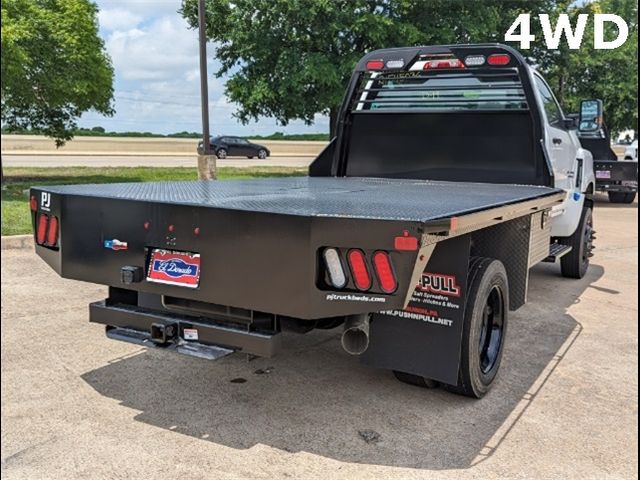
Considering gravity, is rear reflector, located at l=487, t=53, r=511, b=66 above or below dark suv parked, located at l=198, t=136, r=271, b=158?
above

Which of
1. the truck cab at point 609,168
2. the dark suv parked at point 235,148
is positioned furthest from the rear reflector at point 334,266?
the dark suv parked at point 235,148

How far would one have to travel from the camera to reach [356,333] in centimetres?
343

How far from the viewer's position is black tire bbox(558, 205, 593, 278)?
7594 millimetres

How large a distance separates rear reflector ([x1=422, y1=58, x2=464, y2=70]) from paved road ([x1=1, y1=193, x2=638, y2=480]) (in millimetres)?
2487

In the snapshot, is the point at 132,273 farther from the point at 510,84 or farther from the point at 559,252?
the point at 559,252

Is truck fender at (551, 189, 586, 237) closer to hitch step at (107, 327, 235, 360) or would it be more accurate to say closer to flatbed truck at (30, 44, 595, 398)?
flatbed truck at (30, 44, 595, 398)

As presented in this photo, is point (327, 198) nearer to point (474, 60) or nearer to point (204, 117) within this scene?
point (474, 60)

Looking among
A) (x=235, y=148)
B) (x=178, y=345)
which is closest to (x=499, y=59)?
(x=178, y=345)

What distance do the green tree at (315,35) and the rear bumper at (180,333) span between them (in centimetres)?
1398

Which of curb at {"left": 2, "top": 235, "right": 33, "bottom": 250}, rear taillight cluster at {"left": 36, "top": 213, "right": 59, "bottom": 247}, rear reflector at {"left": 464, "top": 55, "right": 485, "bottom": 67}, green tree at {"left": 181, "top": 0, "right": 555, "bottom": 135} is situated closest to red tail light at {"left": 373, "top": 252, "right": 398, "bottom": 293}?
rear taillight cluster at {"left": 36, "top": 213, "right": 59, "bottom": 247}

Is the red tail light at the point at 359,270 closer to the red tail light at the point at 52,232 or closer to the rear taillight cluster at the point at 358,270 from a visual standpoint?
the rear taillight cluster at the point at 358,270

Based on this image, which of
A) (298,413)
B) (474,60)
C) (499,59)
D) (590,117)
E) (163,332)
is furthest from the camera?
(590,117)

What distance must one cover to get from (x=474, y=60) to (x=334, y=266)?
363 centimetres

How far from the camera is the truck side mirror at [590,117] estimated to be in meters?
6.98
